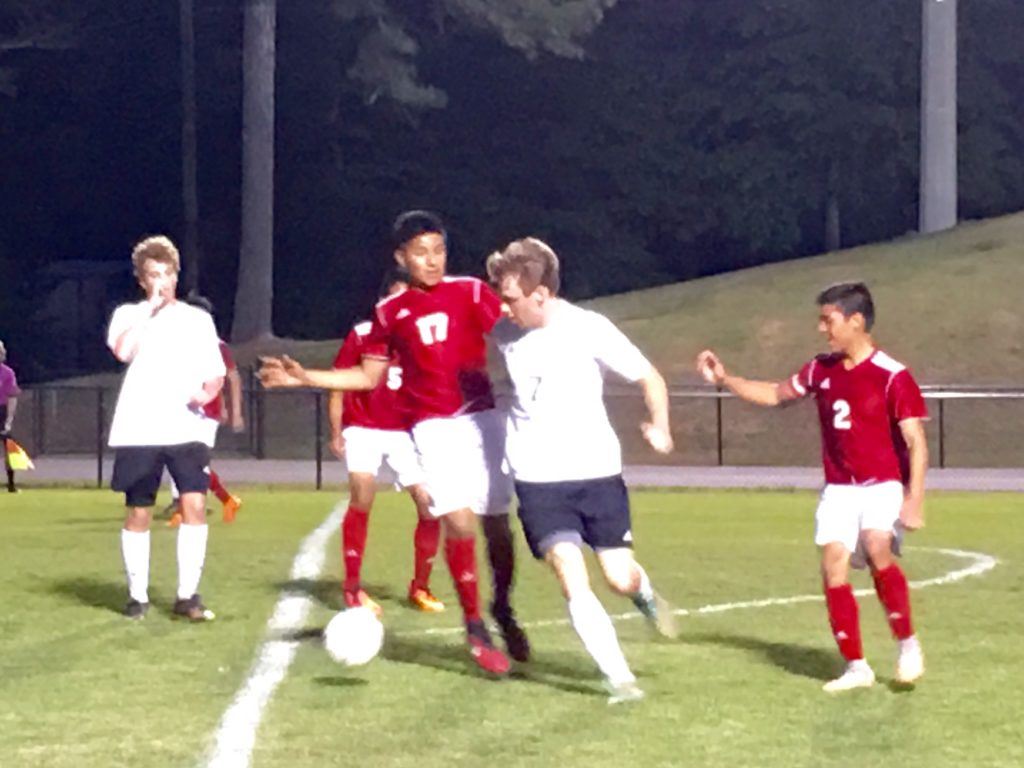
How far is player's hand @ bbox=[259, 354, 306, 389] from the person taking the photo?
850 centimetres

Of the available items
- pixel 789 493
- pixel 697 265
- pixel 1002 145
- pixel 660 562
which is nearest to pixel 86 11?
pixel 697 265

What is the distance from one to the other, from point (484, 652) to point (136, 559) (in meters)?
2.67

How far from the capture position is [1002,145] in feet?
174

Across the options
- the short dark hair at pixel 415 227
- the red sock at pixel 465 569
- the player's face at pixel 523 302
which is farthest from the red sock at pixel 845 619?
the short dark hair at pixel 415 227

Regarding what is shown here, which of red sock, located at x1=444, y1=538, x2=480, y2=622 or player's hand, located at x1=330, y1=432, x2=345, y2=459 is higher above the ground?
player's hand, located at x1=330, y1=432, x2=345, y2=459

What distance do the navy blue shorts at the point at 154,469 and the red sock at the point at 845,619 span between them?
3552 millimetres

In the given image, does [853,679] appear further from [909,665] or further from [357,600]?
[357,600]

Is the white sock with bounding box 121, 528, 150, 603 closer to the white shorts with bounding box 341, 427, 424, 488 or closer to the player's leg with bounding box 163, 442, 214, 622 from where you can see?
the player's leg with bounding box 163, 442, 214, 622

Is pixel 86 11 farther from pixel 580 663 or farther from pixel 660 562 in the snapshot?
pixel 580 663

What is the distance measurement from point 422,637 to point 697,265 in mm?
45438

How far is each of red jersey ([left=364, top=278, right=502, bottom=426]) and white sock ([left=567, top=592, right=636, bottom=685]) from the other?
1.16 metres

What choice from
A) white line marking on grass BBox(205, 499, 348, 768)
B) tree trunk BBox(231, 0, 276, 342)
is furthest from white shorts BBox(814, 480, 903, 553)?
tree trunk BBox(231, 0, 276, 342)

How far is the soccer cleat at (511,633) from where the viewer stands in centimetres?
919

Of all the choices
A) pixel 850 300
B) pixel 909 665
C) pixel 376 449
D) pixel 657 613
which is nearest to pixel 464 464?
pixel 657 613
